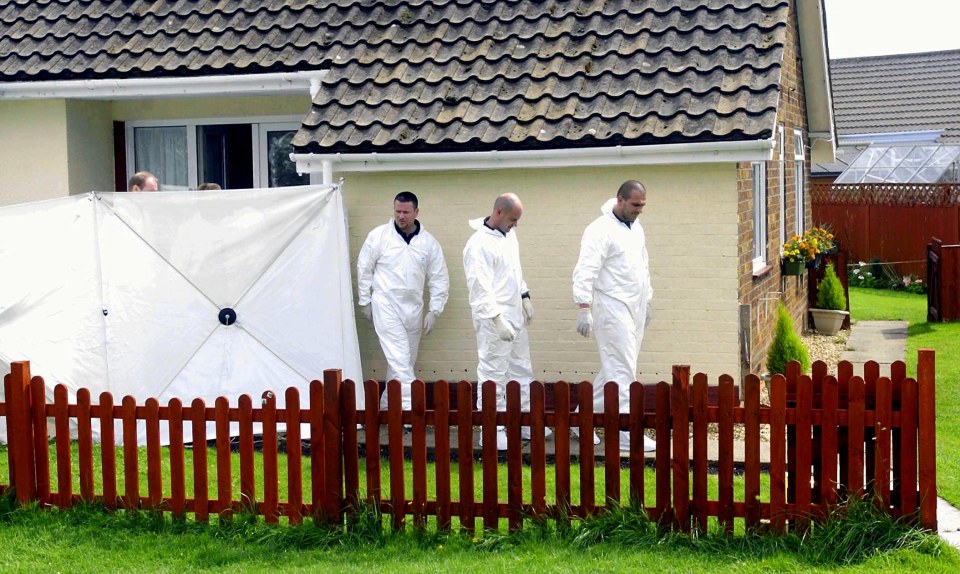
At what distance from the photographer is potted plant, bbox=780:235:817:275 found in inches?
550

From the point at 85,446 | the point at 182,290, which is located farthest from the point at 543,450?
the point at 182,290

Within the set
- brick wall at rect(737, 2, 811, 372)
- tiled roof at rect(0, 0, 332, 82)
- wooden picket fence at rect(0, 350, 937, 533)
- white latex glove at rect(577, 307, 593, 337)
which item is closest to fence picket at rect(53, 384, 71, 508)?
wooden picket fence at rect(0, 350, 937, 533)

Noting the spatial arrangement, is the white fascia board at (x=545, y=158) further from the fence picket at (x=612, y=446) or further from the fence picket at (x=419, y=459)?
the fence picket at (x=419, y=459)

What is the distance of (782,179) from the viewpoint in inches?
559

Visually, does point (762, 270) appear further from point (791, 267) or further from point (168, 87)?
point (168, 87)

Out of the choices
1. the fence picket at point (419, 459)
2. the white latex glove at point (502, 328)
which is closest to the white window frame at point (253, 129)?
the white latex glove at point (502, 328)

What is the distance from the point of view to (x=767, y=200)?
500 inches

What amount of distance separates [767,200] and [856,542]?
22.9ft

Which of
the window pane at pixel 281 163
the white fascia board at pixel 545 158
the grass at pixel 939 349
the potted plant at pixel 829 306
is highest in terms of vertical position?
the window pane at pixel 281 163

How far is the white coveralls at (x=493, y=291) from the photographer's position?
9125 millimetres

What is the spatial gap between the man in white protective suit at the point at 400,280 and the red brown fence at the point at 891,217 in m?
16.5

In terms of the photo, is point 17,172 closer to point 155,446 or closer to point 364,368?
point 364,368

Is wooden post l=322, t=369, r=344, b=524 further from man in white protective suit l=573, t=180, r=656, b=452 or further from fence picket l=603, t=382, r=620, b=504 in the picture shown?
man in white protective suit l=573, t=180, r=656, b=452

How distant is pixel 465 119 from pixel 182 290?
8.67 ft
